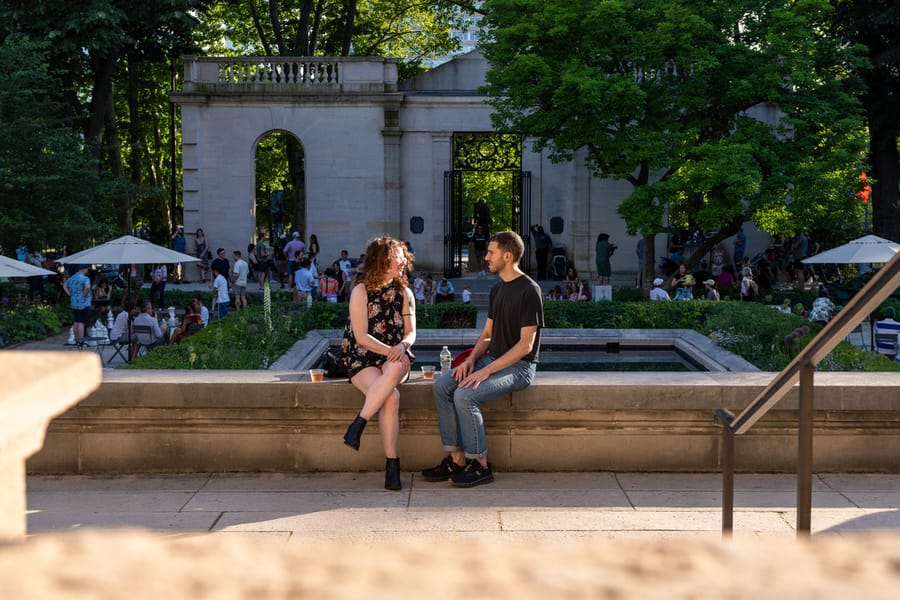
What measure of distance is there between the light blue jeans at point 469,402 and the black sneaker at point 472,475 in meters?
0.11

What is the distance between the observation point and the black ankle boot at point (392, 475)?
711 centimetres

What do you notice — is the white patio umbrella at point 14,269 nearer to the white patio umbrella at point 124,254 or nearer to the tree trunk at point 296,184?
the white patio umbrella at point 124,254

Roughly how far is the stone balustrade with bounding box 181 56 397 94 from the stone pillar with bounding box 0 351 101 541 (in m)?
30.7

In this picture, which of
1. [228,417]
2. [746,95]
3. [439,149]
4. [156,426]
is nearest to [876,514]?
[228,417]

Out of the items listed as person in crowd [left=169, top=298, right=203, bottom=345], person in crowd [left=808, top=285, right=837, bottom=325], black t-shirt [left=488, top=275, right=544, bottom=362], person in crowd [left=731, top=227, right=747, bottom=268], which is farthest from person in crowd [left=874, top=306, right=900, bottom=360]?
person in crowd [left=731, top=227, right=747, bottom=268]

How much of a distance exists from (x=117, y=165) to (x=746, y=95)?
73.3ft

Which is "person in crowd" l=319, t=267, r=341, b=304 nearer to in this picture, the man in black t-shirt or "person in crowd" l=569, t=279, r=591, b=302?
"person in crowd" l=569, t=279, r=591, b=302

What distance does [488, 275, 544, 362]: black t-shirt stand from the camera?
288 inches

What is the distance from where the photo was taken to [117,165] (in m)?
36.8

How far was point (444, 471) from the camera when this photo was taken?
7297 millimetres

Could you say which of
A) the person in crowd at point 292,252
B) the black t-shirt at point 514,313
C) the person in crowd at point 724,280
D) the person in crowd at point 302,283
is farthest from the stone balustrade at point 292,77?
the black t-shirt at point 514,313

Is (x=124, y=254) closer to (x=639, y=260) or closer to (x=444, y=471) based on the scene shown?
(x=444, y=471)

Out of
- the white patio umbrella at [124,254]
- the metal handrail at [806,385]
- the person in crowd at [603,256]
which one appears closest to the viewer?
the metal handrail at [806,385]

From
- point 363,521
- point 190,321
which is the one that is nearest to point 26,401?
point 363,521
